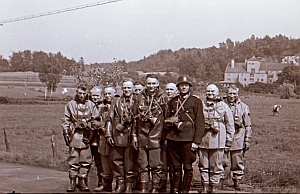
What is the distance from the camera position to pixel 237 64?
692 centimetres

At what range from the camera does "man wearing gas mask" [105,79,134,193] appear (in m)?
5.60

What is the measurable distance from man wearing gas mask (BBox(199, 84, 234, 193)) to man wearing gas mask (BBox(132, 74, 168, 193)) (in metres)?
0.60

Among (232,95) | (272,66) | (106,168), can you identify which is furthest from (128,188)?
(272,66)

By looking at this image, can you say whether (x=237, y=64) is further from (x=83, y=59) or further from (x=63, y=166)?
(x=63, y=166)

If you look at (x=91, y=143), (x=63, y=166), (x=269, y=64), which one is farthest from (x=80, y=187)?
(x=269, y=64)

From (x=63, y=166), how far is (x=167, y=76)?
2.69 metres

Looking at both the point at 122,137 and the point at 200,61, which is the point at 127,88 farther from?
the point at 200,61

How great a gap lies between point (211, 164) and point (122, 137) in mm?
1246

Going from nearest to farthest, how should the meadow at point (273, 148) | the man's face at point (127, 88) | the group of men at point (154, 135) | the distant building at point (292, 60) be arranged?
1. the group of men at point (154, 135)
2. the man's face at point (127, 88)
3. the meadow at point (273, 148)
4. the distant building at point (292, 60)

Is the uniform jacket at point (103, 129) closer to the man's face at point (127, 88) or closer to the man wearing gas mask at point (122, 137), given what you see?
the man wearing gas mask at point (122, 137)

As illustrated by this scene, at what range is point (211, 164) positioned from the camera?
5621 mm

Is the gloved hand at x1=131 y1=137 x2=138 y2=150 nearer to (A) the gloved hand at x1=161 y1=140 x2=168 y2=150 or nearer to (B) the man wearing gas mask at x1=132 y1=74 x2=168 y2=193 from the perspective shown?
(B) the man wearing gas mask at x1=132 y1=74 x2=168 y2=193

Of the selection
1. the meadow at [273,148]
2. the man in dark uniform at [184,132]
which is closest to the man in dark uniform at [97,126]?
the man in dark uniform at [184,132]

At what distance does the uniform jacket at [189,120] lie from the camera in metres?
5.31
